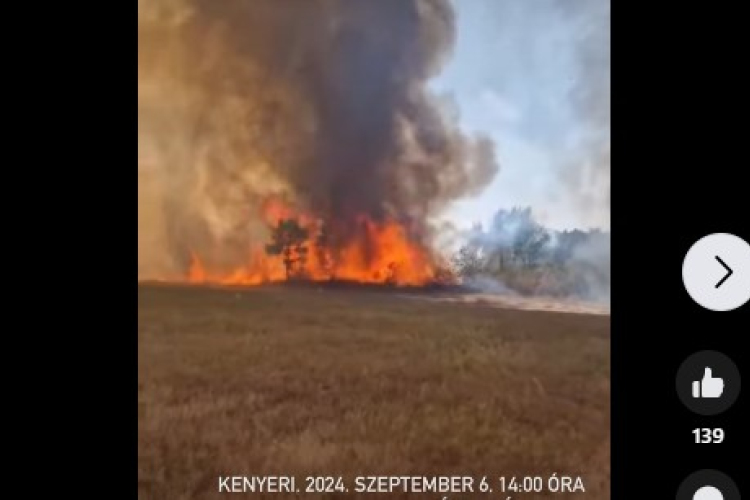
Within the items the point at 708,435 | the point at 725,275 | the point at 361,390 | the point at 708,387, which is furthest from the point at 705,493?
the point at 361,390

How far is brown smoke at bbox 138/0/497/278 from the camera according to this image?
1.86 metres

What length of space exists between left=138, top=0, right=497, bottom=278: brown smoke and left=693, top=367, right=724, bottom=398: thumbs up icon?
768mm

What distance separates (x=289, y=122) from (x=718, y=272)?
120 centimetres

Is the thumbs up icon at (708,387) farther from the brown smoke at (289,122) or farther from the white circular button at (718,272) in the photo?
the brown smoke at (289,122)

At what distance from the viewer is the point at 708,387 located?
5.03 ft

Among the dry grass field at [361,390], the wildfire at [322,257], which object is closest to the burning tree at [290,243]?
the wildfire at [322,257]

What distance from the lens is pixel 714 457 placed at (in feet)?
5.01

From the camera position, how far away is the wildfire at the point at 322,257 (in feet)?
6.44

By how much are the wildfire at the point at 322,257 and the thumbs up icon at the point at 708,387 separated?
0.74 m

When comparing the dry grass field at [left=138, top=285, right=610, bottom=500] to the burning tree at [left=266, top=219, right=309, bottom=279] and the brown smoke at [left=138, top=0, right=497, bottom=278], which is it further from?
the brown smoke at [left=138, top=0, right=497, bottom=278]

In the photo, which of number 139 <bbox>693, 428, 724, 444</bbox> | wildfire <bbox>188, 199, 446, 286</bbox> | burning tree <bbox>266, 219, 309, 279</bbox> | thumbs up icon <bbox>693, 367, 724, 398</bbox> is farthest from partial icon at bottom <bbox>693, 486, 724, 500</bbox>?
burning tree <bbox>266, 219, 309, 279</bbox>
